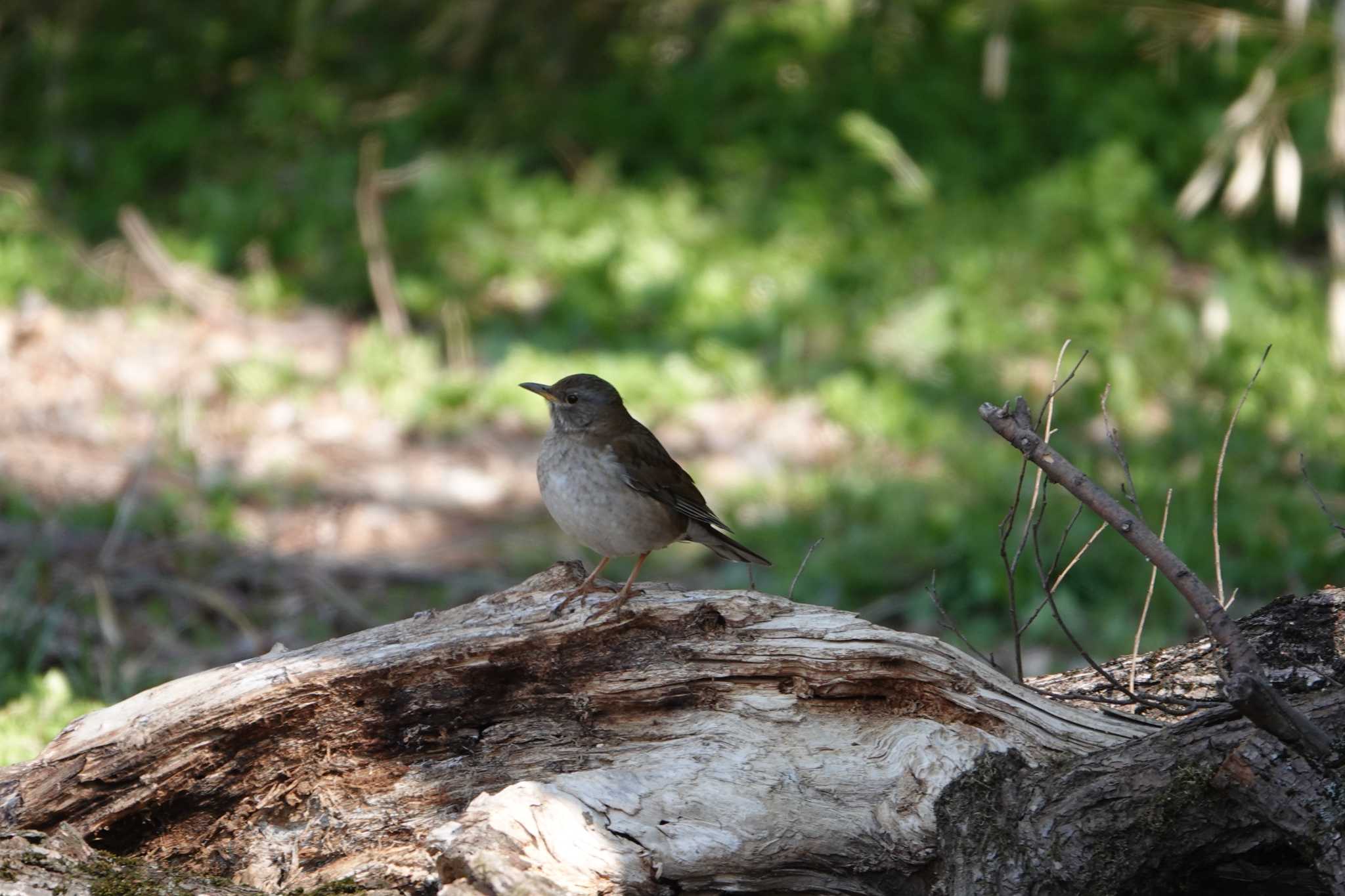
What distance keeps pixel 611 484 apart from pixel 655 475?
26 centimetres

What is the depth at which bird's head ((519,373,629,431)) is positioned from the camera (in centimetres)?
549

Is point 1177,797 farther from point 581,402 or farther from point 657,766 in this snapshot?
point 581,402

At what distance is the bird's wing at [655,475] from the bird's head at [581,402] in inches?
4.8

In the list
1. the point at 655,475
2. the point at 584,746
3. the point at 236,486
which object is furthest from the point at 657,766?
the point at 236,486

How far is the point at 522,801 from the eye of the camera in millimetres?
3273

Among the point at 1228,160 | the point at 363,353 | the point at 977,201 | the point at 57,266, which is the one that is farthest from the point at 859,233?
the point at 57,266

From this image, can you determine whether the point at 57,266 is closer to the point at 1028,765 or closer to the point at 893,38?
the point at 893,38

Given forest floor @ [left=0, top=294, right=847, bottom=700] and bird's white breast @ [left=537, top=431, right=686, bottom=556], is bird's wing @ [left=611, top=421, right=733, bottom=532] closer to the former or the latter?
bird's white breast @ [left=537, top=431, right=686, bottom=556]

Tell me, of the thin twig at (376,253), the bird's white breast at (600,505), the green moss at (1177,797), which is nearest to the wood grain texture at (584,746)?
the green moss at (1177,797)

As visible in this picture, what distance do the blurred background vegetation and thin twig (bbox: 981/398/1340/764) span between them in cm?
359

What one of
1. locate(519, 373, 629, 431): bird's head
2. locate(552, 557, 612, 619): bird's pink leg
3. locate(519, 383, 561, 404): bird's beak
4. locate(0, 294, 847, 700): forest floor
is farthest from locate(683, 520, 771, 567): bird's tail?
locate(0, 294, 847, 700): forest floor

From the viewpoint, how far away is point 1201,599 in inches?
126

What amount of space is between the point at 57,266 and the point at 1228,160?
8.89 m

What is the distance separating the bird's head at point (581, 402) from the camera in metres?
5.49
